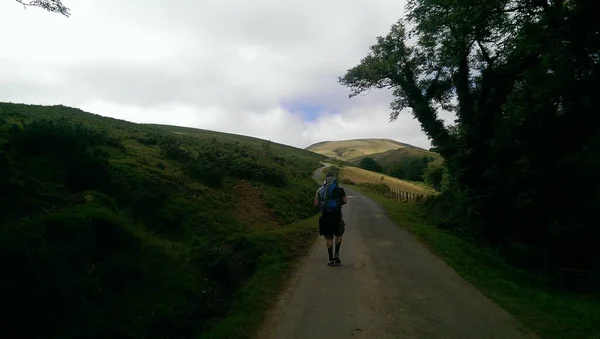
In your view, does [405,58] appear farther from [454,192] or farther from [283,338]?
[283,338]

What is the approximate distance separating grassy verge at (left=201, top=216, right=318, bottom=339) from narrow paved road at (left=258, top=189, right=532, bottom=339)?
0.93 feet

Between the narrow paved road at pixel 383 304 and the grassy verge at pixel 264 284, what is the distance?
0.93 ft

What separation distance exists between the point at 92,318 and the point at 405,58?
952 inches

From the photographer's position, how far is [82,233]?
892cm

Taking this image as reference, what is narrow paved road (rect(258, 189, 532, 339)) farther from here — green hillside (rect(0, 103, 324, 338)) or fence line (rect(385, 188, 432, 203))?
fence line (rect(385, 188, 432, 203))

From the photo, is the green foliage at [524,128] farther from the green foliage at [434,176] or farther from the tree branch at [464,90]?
the green foliage at [434,176]

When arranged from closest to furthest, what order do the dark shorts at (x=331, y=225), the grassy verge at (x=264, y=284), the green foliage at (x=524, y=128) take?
the grassy verge at (x=264, y=284) → the dark shorts at (x=331, y=225) → the green foliage at (x=524, y=128)

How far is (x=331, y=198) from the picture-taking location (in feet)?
34.1

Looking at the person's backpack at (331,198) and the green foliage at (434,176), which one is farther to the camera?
the green foliage at (434,176)

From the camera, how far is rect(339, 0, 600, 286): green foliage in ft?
44.0

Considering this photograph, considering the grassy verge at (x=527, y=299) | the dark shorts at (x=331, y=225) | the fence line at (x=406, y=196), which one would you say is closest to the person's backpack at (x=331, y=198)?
the dark shorts at (x=331, y=225)

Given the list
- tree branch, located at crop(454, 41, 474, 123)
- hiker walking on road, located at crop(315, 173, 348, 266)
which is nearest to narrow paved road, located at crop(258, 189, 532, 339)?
hiker walking on road, located at crop(315, 173, 348, 266)

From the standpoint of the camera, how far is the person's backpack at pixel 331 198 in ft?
34.0

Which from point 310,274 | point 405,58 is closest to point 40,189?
point 310,274
